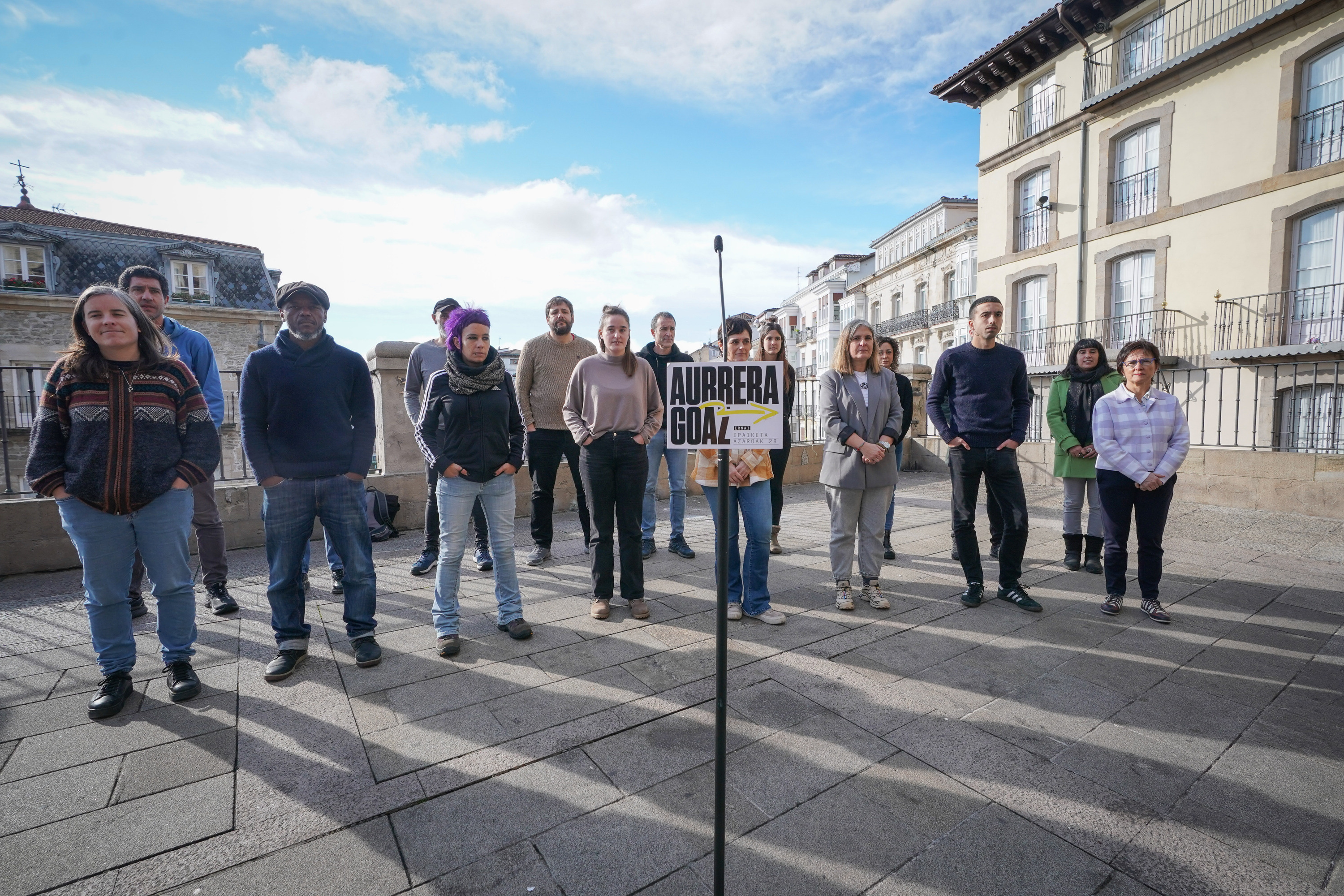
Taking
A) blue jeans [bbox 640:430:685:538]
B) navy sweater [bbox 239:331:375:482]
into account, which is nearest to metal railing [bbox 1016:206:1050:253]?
blue jeans [bbox 640:430:685:538]

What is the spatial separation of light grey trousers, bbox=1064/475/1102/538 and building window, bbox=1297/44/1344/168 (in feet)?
50.3

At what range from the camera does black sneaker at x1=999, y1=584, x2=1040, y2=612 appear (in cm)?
426

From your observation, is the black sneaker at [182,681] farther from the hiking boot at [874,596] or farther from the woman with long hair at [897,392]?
the woman with long hair at [897,392]

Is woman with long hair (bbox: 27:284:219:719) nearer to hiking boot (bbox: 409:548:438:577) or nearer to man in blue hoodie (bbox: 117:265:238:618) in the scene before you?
man in blue hoodie (bbox: 117:265:238:618)

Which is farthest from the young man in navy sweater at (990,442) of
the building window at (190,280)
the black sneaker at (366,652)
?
the building window at (190,280)

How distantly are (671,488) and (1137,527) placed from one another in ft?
12.4

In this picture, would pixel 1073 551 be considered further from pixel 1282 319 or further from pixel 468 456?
pixel 1282 319

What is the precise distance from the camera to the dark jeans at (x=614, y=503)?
4219 mm

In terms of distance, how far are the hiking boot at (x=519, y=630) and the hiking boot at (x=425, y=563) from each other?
1.72 metres

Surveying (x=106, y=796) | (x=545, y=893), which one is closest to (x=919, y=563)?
(x=545, y=893)

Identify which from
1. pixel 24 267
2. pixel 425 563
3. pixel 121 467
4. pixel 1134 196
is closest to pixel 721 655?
pixel 121 467

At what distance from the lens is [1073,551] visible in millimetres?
5438

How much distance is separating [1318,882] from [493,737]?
291 cm

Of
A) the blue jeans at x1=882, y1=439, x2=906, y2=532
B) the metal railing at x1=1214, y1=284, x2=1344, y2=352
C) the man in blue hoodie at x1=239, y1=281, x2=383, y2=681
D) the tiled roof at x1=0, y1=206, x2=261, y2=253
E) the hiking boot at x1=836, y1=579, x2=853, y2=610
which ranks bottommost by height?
the hiking boot at x1=836, y1=579, x2=853, y2=610
